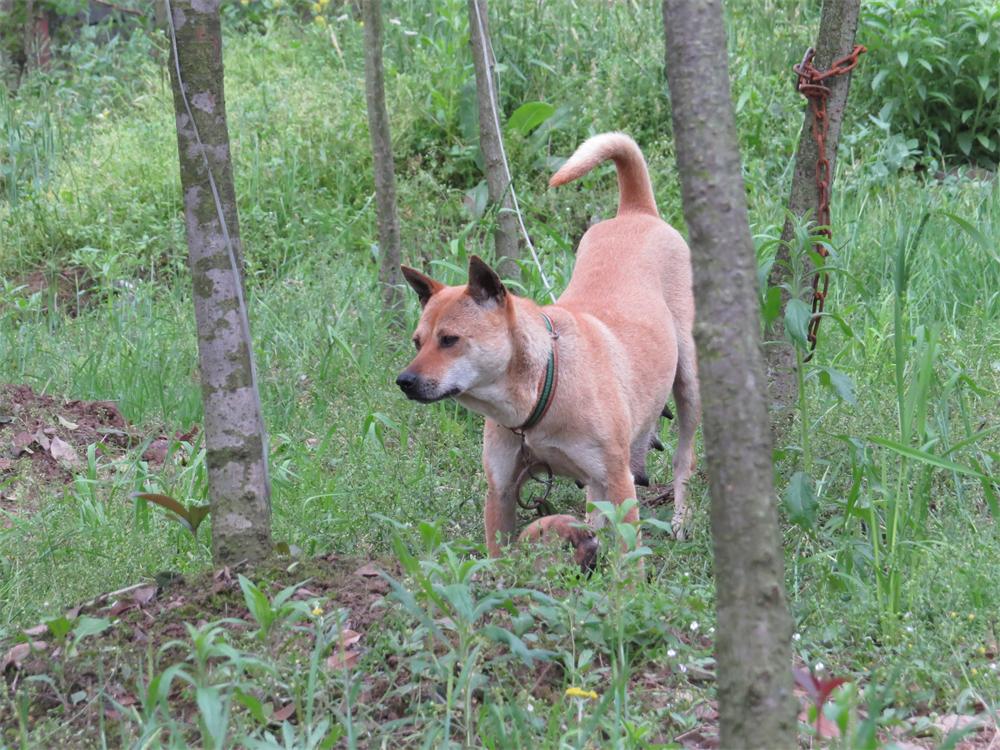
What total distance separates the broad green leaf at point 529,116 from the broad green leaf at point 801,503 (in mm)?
5062

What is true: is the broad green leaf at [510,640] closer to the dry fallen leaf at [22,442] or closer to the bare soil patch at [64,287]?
the dry fallen leaf at [22,442]

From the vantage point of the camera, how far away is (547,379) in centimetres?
436

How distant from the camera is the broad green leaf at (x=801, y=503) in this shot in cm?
370

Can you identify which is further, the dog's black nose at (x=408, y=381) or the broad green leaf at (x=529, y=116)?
the broad green leaf at (x=529, y=116)

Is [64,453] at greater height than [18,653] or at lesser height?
lesser

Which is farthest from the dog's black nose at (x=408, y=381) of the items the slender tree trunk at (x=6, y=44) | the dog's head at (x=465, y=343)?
the slender tree trunk at (x=6, y=44)

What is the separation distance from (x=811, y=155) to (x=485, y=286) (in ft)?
4.51

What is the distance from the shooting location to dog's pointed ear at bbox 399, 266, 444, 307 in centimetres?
459

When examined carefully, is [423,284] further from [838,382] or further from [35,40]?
[35,40]

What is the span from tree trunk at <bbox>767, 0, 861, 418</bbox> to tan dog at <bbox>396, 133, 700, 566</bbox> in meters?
0.53

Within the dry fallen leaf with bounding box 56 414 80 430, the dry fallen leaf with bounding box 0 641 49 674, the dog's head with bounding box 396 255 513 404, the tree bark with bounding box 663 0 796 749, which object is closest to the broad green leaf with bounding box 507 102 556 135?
the dry fallen leaf with bounding box 56 414 80 430

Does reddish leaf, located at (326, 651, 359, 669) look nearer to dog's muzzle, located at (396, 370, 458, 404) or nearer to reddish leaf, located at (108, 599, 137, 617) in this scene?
reddish leaf, located at (108, 599, 137, 617)

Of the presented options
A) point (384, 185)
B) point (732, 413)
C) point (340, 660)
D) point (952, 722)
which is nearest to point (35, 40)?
point (384, 185)

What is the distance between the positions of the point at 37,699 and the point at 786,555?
7.71ft
